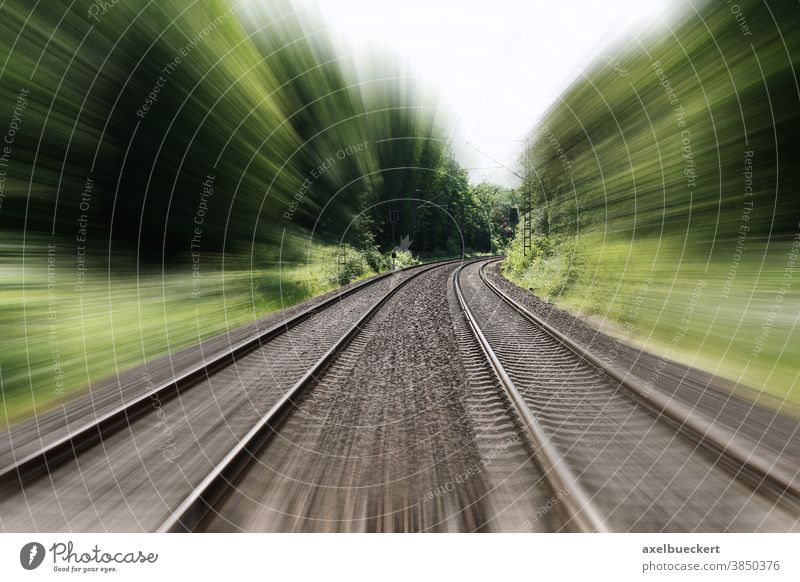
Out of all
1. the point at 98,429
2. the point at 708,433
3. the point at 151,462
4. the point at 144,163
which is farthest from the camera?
the point at 144,163

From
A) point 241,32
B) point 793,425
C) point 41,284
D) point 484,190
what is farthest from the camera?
point 484,190

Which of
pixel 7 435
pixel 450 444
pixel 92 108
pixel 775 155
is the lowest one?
pixel 450 444

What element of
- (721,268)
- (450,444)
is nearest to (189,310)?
(450,444)

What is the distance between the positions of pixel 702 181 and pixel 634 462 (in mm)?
7351

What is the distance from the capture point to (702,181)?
27.3 feet

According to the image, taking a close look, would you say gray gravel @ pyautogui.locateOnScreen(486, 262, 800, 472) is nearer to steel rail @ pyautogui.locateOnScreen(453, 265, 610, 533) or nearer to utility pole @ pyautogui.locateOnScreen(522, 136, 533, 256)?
steel rail @ pyautogui.locateOnScreen(453, 265, 610, 533)

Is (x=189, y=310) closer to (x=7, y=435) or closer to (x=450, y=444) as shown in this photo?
(x=7, y=435)

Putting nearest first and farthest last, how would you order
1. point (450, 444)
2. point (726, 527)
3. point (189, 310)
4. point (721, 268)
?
1. point (726, 527)
2. point (450, 444)
3. point (721, 268)
4. point (189, 310)

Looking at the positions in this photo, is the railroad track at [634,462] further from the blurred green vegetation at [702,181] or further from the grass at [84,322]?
the grass at [84,322]

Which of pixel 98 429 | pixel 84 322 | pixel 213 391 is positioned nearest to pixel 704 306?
pixel 213 391

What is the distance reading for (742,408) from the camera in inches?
181

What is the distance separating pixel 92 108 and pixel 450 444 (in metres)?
7.34

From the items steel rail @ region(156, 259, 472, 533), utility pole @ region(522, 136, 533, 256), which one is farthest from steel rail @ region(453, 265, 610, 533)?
utility pole @ region(522, 136, 533, 256)

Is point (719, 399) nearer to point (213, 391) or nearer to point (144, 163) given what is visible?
point (213, 391)
